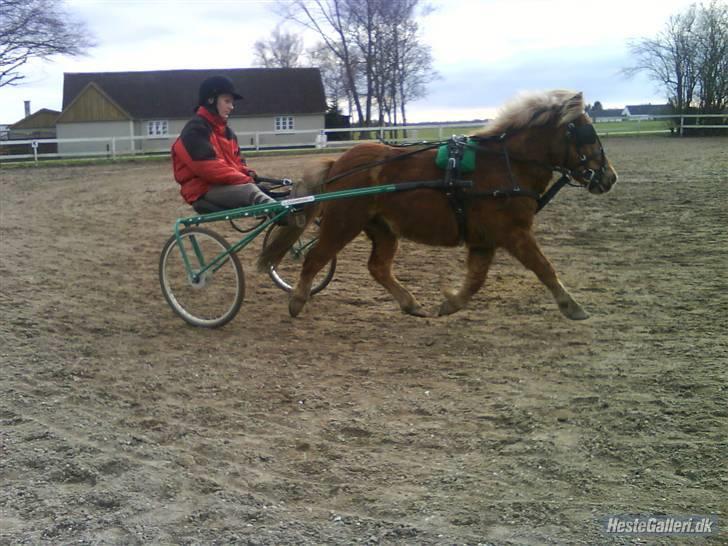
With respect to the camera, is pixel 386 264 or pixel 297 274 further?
pixel 297 274

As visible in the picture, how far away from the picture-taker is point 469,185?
5590 millimetres

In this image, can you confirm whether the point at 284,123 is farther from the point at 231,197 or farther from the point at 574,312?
the point at 574,312

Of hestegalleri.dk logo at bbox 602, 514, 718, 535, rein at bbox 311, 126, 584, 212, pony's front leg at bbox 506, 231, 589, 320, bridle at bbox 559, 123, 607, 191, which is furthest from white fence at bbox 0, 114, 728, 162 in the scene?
hestegalleri.dk logo at bbox 602, 514, 718, 535

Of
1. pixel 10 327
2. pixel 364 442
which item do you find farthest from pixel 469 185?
pixel 10 327

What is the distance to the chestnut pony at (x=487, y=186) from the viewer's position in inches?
221

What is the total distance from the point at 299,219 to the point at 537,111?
7.07 feet

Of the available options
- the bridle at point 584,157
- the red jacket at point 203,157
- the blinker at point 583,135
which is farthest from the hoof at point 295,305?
the blinker at point 583,135

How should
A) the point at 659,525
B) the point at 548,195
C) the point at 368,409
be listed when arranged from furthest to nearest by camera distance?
the point at 548,195 → the point at 368,409 → the point at 659,525

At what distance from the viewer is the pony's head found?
566 centimetres

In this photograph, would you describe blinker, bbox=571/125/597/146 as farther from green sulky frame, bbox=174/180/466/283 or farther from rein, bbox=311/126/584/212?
green sulky frame, bbox=174/180/466/283

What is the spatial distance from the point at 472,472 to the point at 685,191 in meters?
10.0

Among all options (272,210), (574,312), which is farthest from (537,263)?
(272,210)

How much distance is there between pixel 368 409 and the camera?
424 cm

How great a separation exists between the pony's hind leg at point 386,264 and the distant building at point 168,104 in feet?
129
